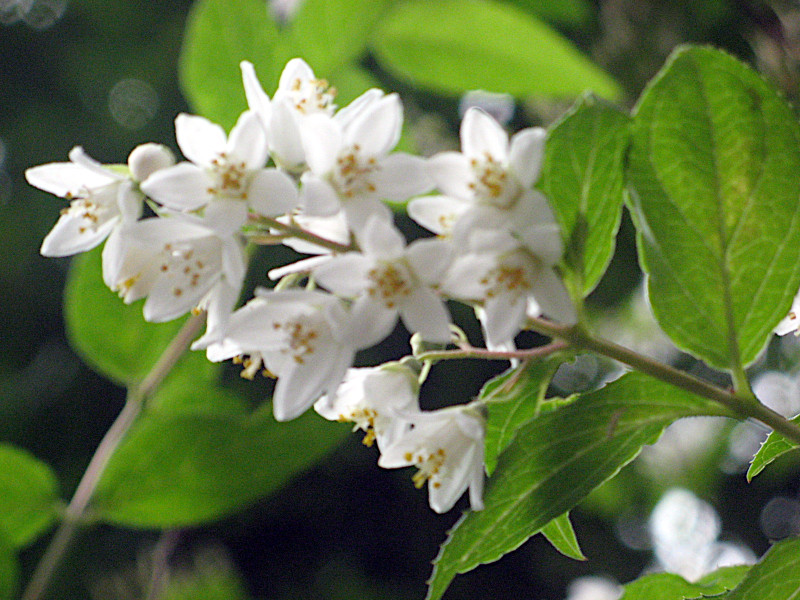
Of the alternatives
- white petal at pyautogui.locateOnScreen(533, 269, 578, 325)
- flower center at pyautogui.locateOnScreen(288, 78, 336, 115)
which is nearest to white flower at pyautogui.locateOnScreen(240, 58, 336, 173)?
flower center at pyautogui.locateOnScreen(288, 78, 336, 115)

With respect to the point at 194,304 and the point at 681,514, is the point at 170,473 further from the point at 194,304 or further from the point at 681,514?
the point at 681,514

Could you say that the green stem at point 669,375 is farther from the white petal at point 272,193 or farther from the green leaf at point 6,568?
the green leaf at point 6,568

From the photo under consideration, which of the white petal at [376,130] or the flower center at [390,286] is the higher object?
the white petal at [376,130]

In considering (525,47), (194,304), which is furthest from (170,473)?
(525,47)

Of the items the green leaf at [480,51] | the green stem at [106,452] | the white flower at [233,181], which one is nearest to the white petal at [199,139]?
the white flower at [233,181]

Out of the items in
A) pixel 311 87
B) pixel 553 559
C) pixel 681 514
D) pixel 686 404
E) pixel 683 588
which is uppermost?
pixel 311 87

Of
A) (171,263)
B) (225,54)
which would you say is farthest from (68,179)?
(225,54)
